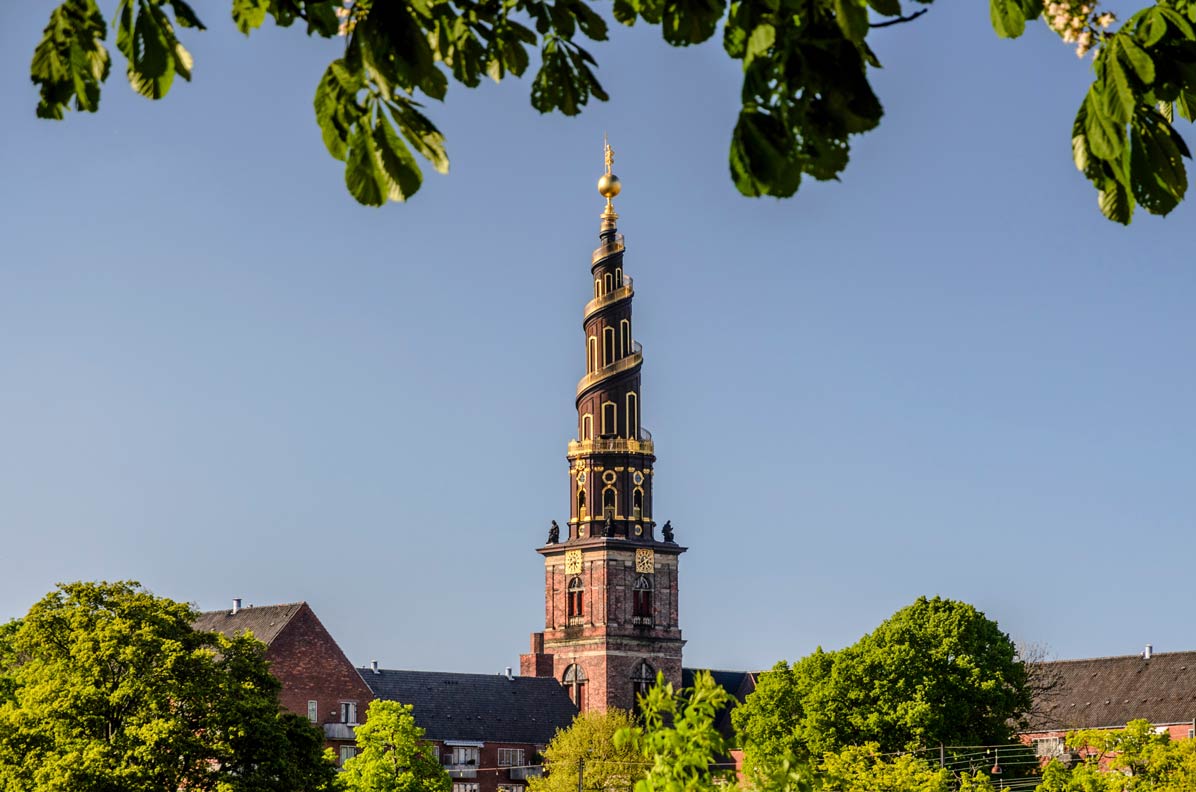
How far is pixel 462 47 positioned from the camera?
651 cm

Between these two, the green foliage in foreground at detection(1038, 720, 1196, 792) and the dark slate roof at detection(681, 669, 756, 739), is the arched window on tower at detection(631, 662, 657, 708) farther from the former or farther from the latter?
the green foliage in foreground at detection(1038, 720, 1196, 792)

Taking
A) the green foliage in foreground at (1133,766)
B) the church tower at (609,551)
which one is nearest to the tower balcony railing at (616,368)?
the church tower at (609,551)

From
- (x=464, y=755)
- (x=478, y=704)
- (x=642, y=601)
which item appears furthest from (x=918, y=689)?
(x=642, y=601)

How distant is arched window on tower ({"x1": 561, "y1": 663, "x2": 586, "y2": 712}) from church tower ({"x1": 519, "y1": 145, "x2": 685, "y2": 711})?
0.06m

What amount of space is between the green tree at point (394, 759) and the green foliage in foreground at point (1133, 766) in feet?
83.1

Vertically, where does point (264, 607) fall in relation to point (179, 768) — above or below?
above

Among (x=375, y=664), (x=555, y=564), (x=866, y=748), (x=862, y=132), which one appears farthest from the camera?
(x=555, y=564)

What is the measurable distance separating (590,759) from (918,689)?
23.8m

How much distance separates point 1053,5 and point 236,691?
53.3m

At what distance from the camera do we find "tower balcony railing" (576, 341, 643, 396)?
117500 mm

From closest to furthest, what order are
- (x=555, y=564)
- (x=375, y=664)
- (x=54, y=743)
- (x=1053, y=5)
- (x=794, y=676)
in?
(x=1053, y=5), (x=54, y=743), (x=794, y=676), (x=375, y=664), (x=555, y=564)

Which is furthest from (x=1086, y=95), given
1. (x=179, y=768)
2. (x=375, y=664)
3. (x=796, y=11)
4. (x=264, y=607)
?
(x=375, y=664)

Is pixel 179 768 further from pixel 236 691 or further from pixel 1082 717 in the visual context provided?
pixel 1082 717

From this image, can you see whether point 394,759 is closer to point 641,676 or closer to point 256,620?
point 256,620
